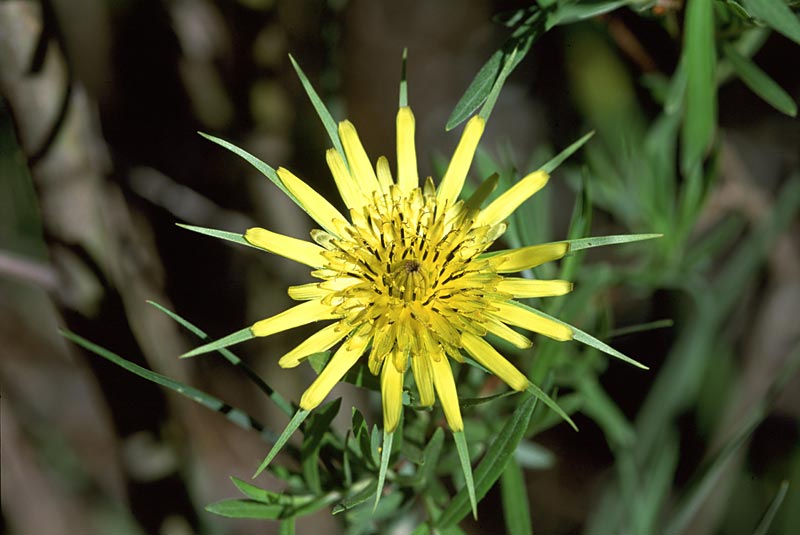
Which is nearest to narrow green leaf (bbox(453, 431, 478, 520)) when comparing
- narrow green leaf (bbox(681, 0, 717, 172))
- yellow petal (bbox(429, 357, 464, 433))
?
yellow petal (bbox(429, 357, 464, 433))

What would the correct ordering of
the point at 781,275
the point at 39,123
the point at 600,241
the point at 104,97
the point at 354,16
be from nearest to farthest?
1. the point at 600,241
2. the point at 39,123
3. the point at 781,275
4. the point at 104,97
5. the point at 354,16

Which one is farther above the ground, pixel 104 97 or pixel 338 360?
pixel 104 97

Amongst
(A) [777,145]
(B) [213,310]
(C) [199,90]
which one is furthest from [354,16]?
(A) [777,145]

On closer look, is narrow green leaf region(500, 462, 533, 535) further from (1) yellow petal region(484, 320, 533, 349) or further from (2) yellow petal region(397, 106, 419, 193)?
(2) yellow petal region(397, 106, 419, 193)

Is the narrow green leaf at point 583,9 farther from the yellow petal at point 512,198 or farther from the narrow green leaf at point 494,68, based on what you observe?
the yellow petal at point 512,198

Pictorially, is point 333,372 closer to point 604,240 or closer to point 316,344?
point 316,344

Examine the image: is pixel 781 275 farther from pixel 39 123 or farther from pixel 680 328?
pixel 39 123

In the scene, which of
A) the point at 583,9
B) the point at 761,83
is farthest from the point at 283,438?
the point at 761,83

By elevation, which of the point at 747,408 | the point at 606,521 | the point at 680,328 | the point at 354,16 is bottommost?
the point at 606,521
